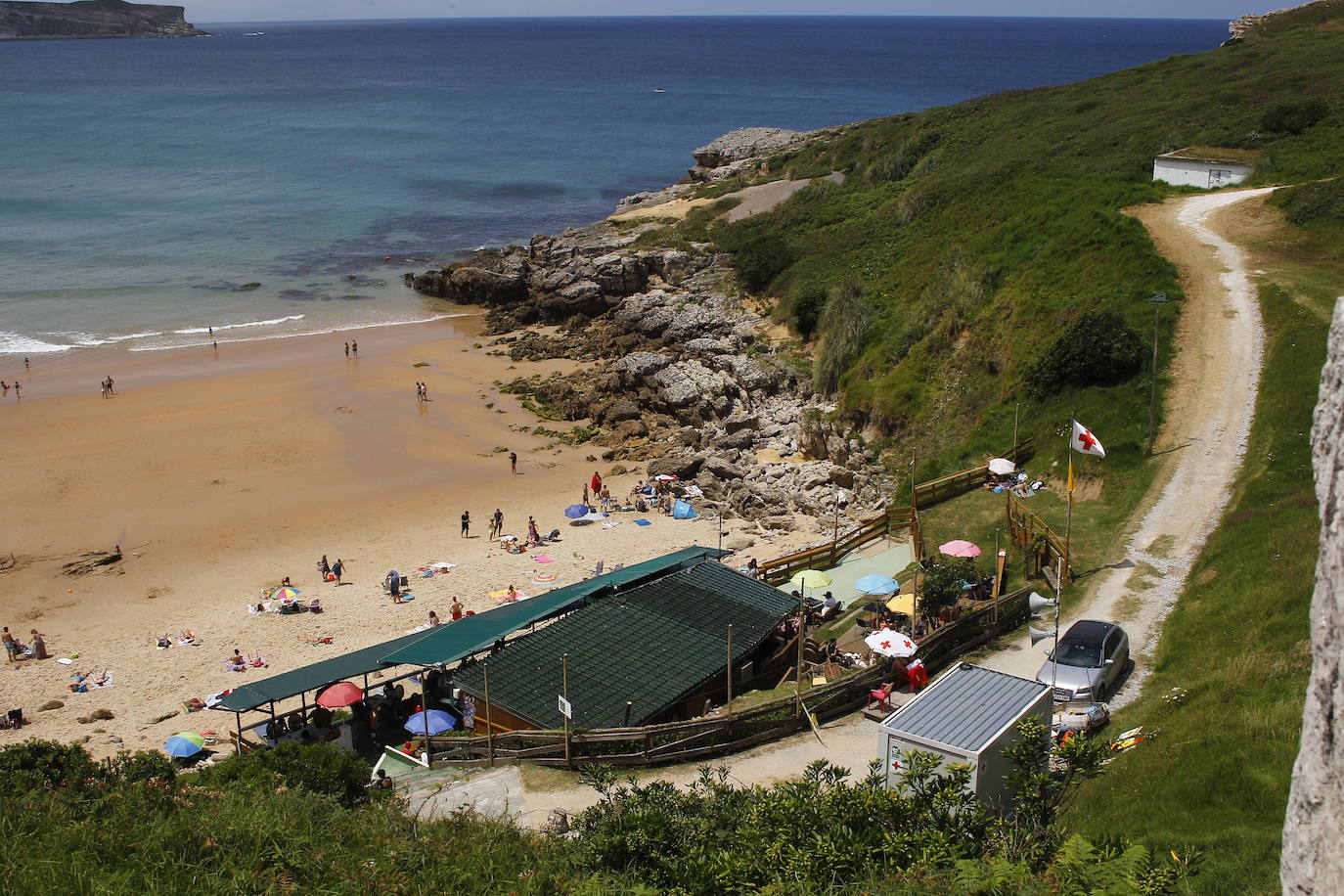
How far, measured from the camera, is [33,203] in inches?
3022

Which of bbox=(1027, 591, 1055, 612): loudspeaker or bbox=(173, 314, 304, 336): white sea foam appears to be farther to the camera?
bbox=(173, 314, 304, 336): white sea foam

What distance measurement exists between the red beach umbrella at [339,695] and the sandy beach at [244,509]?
11.4 ft

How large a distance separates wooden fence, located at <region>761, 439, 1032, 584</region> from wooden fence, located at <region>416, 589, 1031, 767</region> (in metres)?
5.51

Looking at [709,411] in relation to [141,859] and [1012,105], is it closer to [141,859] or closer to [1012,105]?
[141,859]

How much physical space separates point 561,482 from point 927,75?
612ft

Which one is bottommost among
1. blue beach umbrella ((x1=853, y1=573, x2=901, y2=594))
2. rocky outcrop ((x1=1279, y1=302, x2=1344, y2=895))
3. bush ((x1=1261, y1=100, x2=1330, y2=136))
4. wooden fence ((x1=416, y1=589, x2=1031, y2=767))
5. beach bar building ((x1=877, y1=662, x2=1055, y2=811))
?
wooden fence ((x1=416, y1=589, x2=1031, y2=767))

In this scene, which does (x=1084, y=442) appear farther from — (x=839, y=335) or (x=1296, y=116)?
(x=1296, y=116)

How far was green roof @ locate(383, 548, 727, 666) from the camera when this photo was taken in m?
18.0

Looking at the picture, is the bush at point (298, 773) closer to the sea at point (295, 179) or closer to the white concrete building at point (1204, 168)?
the white concrete building at point (1204, 168)

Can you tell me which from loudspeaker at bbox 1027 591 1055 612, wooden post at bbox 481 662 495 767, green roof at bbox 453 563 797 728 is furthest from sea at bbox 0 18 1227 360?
loudspeaker at bbox 1027 591 1055 612

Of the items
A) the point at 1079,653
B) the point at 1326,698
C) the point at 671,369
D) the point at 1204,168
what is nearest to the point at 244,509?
the point at 671,369

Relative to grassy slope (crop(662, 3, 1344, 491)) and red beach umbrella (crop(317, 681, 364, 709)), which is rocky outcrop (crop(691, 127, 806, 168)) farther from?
red beach umbrella (crop(317, 681, 364, 709))

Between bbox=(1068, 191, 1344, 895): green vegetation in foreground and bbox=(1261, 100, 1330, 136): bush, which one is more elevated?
bbox=(1261, 100, 1330, 136): bush

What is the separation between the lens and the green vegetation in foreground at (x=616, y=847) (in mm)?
8625
